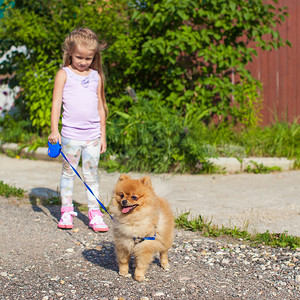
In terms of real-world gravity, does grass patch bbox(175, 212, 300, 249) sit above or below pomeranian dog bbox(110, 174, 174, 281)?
below

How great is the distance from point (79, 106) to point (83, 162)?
51 cm

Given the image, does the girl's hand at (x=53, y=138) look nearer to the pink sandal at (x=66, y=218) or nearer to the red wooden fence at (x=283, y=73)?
the pink sandal at (x=66, y=218)

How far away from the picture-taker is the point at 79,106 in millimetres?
3721

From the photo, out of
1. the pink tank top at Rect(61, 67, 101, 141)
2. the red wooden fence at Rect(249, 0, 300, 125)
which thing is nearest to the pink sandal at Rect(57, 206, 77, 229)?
the pink tank top at Rect(61, 67, 101, 141)

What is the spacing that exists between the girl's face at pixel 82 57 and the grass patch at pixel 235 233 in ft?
5.36

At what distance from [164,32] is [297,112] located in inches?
121

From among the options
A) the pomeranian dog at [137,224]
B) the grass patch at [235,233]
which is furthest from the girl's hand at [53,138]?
the grass patch at [235,233]

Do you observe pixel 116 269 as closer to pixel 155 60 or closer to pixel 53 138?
pixel 53 138

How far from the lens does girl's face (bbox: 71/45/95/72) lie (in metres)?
3.62

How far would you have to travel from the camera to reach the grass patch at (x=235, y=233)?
3426 mm

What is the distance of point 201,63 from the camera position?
22.9 ft

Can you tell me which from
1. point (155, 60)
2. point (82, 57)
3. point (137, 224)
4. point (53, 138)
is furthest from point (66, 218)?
point (155, 60)

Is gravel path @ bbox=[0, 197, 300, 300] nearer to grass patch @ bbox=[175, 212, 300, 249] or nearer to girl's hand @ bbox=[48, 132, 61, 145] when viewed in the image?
grass patch @ bbox=[175, 212, 300, 249]

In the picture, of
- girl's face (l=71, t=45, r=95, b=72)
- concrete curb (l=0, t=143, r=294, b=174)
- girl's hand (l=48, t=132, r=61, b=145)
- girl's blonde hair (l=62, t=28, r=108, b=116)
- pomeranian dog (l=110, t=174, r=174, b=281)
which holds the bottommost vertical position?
concrete curb (l=0, t=143, r=294, b=174)
